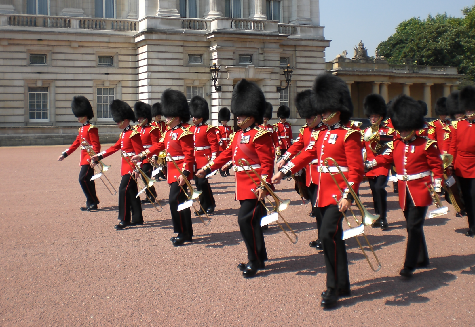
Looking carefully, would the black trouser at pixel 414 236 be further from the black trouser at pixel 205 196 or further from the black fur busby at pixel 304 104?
the black trouser at pixel 205 196

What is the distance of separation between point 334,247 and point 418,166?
1350 millimetres

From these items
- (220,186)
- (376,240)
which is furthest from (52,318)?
(220,186)

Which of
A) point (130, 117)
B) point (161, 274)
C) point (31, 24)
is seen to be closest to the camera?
point (161, 274)

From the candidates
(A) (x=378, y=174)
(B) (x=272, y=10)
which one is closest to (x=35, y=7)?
(B) (x=272, y=10)

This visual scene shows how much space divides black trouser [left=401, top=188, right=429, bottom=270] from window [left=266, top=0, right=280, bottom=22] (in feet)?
80.5

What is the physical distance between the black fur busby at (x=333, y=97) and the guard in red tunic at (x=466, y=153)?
2494mm

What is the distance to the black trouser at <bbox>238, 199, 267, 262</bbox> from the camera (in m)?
5.35

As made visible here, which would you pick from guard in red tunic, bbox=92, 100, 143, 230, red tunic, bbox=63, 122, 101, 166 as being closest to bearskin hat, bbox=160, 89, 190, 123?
guard in red tunic, bbox=92, 100, 143, 230

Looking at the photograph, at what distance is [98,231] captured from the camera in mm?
7309

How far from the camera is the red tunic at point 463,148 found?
679 centimetres

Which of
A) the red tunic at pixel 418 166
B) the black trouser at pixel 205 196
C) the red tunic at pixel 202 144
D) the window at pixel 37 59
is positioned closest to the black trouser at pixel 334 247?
the red tunic at pixel 418 166

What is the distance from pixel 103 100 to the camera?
2578 centimetres

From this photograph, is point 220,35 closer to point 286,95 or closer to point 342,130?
point 286,95

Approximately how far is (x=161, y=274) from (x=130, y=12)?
22.4 m
